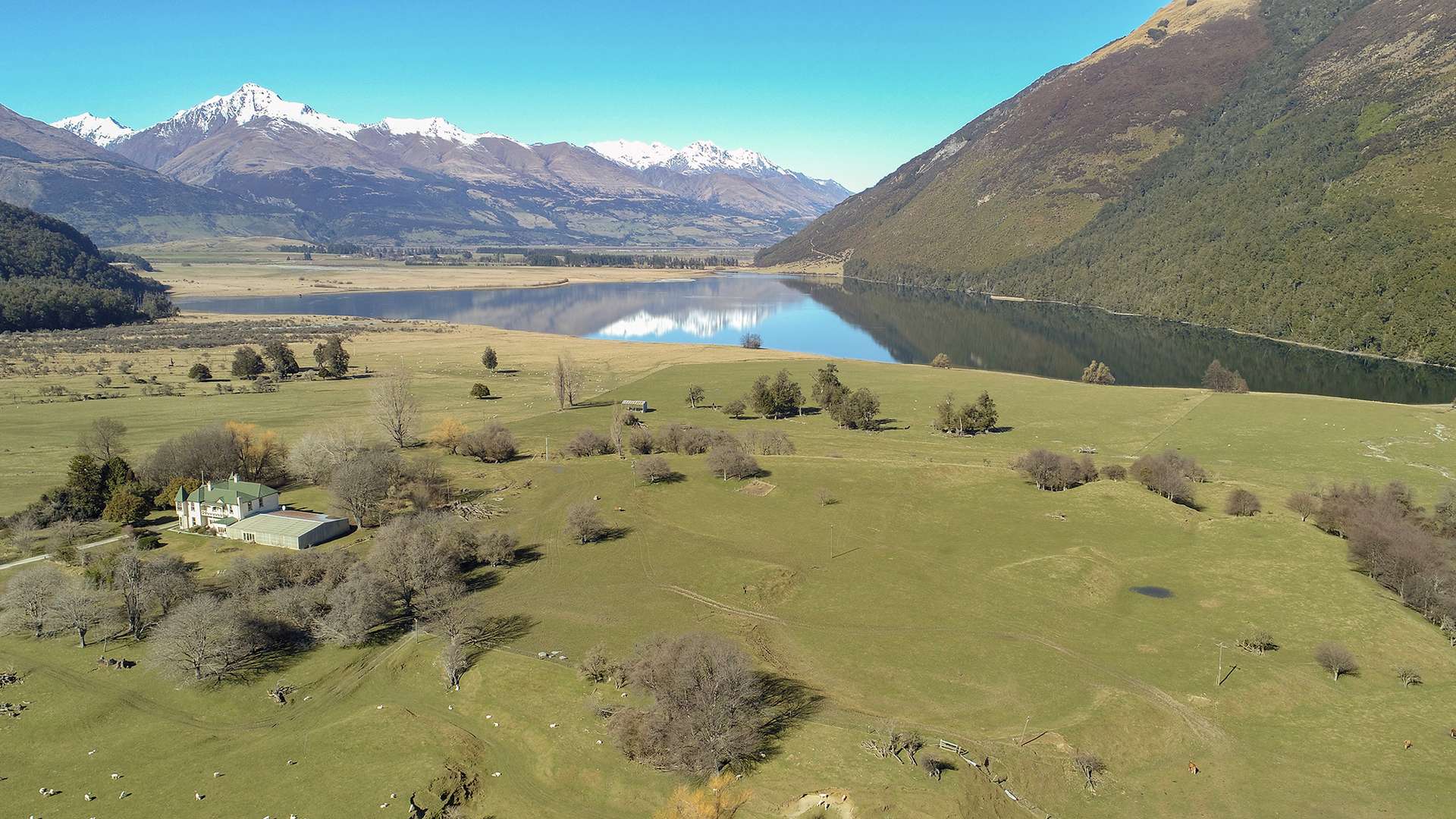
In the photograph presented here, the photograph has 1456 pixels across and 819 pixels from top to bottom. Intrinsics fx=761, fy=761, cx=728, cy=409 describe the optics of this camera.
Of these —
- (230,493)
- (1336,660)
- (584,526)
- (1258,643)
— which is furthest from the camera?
(230,493)

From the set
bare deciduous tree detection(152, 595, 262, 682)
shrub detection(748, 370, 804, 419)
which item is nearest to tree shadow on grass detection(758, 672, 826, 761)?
bare deciduous tree detection(152, 595, 262, 682)

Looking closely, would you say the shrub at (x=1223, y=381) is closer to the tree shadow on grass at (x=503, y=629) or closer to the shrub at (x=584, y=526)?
the shrub at (x=584, y=526)

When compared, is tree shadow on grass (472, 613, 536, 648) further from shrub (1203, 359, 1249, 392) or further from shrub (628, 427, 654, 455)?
shrub (1203, 359, 1249, 392)

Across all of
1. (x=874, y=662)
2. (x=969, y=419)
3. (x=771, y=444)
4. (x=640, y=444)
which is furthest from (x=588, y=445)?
(x=874, y=662)

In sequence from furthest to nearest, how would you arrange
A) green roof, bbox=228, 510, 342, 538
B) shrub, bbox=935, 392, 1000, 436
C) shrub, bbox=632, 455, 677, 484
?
shrub, bbox=935, 392, 1000, 436
shrub, bbox=632, 455, 677, 484
green roof, bbox=228, 510, 342, 538

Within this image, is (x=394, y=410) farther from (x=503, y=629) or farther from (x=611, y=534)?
(x=503, y=629)

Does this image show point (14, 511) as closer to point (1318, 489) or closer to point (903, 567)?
point (903, 567)
